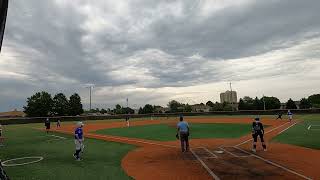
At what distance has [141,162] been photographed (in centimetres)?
1596

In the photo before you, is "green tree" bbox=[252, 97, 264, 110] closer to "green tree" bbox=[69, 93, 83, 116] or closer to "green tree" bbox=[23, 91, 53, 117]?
"green tree" bbox=[69, 93, 83, 116]

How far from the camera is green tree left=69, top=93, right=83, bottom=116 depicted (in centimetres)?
13170

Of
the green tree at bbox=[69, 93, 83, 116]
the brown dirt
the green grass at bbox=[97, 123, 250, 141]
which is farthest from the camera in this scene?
the green tree at bbox=[69, 93, 83, 116]

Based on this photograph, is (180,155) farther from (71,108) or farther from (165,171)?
(71,108)

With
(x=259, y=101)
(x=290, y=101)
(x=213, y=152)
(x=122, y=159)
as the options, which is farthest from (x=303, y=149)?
(x=259, y=101)

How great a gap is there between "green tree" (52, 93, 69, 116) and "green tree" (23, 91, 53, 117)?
9.02 feet

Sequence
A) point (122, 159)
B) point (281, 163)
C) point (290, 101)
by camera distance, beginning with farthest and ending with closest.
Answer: point (290, 101) < point (122, 159) < point (281, 163)

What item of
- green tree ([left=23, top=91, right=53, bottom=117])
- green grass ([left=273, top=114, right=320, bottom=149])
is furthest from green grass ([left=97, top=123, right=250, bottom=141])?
green tree ([left=23, top=91, right=53, bottom=117])

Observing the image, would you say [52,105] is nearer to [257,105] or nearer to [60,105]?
[60,105]

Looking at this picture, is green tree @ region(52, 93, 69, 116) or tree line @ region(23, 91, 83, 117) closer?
tree line @ region(23, 91, 83, 117)

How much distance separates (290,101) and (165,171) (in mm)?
117222

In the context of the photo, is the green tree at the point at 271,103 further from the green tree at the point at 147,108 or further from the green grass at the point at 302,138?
the green grass at the point at 302,138

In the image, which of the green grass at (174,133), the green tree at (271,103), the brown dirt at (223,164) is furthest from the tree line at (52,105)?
the brown dirt at (223,164)

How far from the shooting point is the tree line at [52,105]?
12338cm
